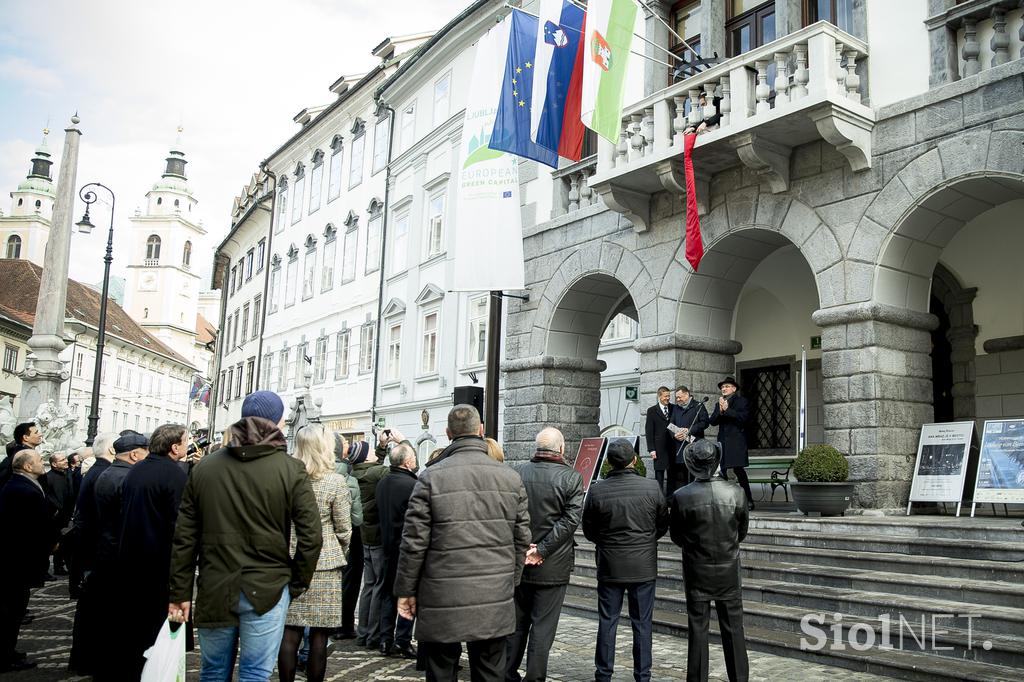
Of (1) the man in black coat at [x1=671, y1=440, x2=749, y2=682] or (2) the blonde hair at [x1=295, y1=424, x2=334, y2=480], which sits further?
(1) the man in black coat at [x1=671, y1=440, x2=749, y2=682]

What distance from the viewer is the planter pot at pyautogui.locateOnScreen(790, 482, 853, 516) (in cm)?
1088

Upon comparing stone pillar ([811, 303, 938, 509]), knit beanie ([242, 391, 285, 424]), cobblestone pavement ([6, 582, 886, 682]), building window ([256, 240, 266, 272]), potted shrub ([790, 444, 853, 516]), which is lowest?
cobblestone pavement ([6, 582, 886, 682])

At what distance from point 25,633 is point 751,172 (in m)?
11.0

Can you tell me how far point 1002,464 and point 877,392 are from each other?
1636 millimetres

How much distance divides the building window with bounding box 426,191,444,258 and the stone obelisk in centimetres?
976

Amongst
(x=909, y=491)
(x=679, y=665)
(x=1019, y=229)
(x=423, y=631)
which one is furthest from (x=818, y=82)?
(x=423, y=631)

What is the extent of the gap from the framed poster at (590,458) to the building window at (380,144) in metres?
18.6

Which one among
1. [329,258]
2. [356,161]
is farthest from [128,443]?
[329,258]

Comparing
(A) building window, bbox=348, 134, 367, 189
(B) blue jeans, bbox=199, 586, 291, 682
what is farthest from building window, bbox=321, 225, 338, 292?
(B) blue jeans, bbox=199, 586, 291, 682

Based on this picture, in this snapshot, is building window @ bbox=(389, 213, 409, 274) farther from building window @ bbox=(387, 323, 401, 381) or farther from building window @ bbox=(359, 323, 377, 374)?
building window @ bbox=(359, 323, 377, 374)

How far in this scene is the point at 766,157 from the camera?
12.3 metres

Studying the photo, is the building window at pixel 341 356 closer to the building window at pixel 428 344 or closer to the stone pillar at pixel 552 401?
the building window at pixel 428 344

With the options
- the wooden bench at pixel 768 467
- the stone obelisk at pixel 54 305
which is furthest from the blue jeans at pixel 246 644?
the stone obelisk at pixel 54 305

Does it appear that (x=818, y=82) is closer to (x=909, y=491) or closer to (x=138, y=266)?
(x=909, y=491)
